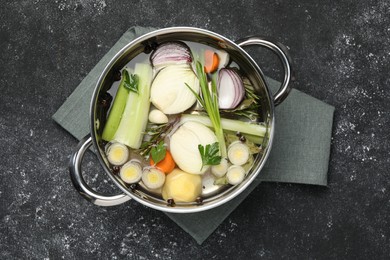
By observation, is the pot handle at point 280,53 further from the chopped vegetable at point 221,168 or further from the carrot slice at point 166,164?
the carrot slice at point 166,164

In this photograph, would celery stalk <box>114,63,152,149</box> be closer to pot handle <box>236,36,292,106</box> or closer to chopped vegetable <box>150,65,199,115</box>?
chopped vegetable <box>150,65,199,115</box>

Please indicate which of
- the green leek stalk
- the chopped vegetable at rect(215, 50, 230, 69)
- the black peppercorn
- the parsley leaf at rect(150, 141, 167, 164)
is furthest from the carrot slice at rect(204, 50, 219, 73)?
the black peppercorn

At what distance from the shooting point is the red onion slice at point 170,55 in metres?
1.60

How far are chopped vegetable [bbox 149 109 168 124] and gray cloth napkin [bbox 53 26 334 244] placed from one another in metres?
0.22

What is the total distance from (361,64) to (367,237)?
51 cm

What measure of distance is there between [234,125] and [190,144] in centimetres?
13

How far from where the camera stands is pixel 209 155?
60.7 inches

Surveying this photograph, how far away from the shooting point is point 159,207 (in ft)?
5.01

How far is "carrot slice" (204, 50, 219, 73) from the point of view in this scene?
1.61 metres

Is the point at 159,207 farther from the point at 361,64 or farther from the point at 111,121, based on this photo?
the point at 361,64

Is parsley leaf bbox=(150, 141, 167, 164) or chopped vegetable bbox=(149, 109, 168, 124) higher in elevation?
chopped vegetable bbox=(149, 109, 168, 124)

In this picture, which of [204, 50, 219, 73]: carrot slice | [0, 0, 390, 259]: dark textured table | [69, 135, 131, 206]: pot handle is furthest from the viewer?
[0, 0, 390, 259]: dark textured table

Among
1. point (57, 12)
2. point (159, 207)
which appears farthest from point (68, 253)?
point (57, 12)

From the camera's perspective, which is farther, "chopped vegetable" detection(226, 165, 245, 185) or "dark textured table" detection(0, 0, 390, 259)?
"dark textured table" detection(0, 0, 390, 259)
